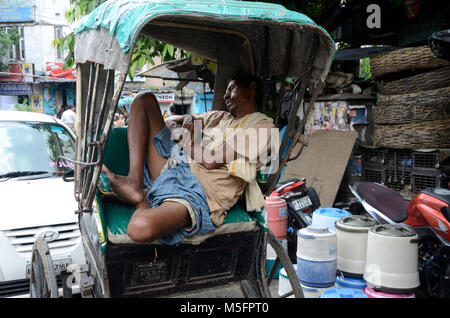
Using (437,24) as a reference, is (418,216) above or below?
below

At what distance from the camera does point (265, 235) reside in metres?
2.77

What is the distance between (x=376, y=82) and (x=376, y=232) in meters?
3.79

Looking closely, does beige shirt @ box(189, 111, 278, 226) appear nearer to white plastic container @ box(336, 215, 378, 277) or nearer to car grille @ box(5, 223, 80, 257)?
white plastic container @ box(336, 215, 378, 277)

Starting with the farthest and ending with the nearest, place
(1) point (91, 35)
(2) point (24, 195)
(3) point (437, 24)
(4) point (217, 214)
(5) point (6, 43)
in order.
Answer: (5) point (6, 43), (3) point (437, 24), (2) point (24, 195), (4) point (217, 214), (1) point (91, 35)

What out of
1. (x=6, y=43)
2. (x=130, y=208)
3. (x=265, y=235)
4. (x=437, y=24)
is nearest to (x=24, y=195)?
(x=130, y=208)

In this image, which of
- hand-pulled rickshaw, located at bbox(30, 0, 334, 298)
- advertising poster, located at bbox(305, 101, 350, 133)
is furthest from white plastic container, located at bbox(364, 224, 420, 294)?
advertising poster, located at bbox(305, 101, 350, 133)

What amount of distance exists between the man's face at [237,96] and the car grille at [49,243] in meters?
1.75

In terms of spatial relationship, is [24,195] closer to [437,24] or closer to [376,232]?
[376,232]

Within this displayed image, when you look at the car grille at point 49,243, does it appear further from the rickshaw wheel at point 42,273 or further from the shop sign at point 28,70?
the shop sign at point 28,70

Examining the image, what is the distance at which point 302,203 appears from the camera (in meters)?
4.74

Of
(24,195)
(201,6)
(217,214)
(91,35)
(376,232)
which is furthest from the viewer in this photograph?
(24,195)

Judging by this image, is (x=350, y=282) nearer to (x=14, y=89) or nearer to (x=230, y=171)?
(x=230, y=171)

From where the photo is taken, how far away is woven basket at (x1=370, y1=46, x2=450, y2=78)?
4.94 meters

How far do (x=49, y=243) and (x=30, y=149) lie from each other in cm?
121
